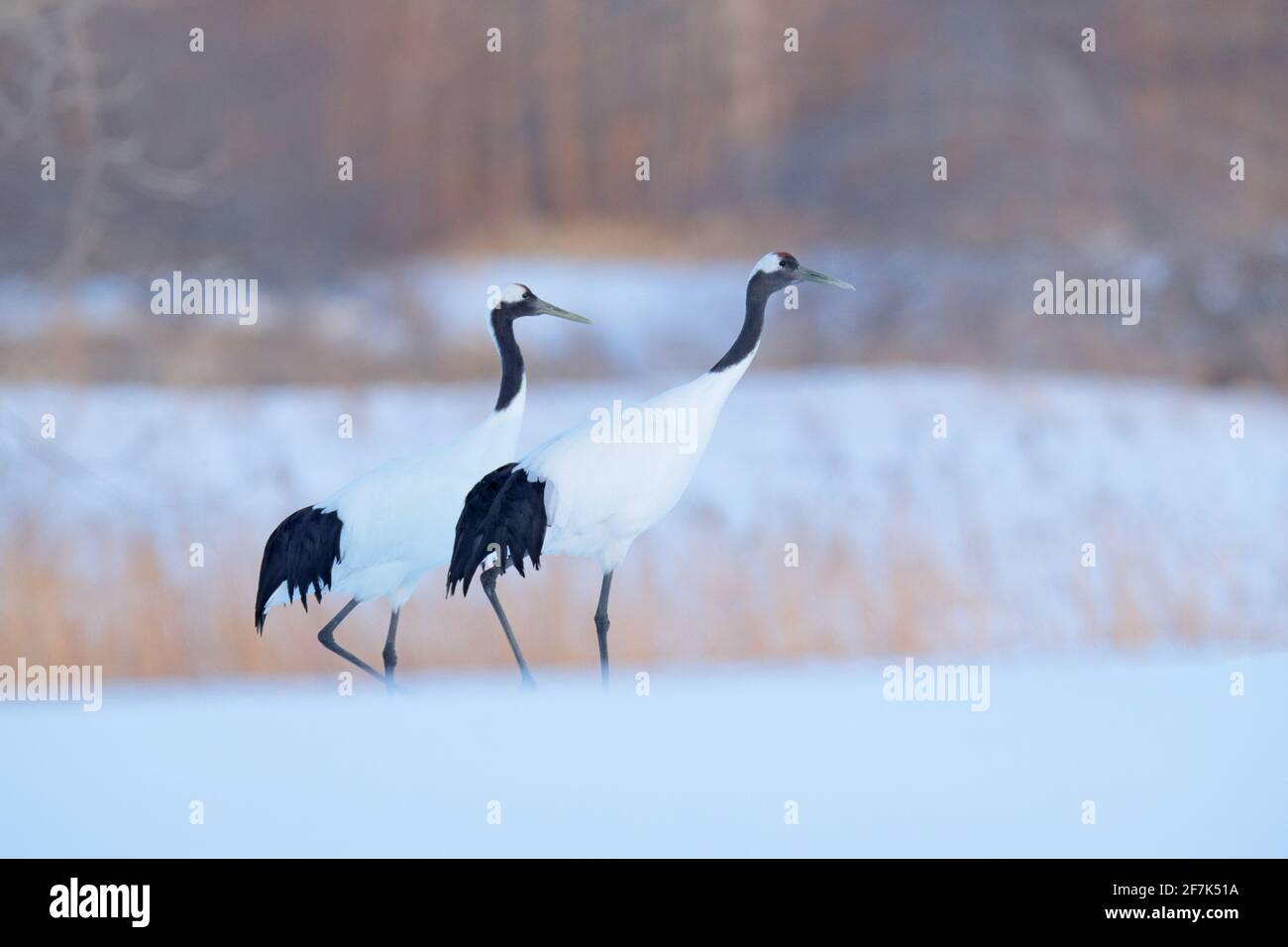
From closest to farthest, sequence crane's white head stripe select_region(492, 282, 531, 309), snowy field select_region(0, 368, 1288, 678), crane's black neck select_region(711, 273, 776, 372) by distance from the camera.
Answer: crane's black neck select_region(711, 273, 776, 372) → crane's white head stripe select_region(492, 282, 531, 309) → snowy field select_region(0, 368, 1288, 678)

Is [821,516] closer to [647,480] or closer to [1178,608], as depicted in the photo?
[1178,608]

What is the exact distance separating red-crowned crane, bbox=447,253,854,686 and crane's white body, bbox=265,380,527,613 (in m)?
0.14

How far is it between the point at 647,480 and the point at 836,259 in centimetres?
767

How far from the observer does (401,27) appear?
12281 mm

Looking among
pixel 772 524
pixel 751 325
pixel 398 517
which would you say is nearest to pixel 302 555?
pixel 398 517

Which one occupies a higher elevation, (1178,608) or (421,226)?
(421,226)

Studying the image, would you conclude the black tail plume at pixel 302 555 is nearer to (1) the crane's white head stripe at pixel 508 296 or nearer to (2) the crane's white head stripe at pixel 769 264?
(1) the crane's white head stripe at pixel 508 296

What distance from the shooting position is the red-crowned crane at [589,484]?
4.39 metres

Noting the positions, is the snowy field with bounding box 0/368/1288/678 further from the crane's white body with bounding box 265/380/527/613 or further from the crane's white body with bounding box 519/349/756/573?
the crane's white body with bounding box 519/349/756/573

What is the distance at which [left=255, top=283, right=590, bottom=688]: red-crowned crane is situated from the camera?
182 inches

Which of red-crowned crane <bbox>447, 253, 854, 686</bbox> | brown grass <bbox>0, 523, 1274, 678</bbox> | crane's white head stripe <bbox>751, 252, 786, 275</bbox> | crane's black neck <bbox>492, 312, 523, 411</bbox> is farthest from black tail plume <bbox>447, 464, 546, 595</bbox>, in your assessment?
brown grass <bbox>0, 523, 1274, 678</bbox>

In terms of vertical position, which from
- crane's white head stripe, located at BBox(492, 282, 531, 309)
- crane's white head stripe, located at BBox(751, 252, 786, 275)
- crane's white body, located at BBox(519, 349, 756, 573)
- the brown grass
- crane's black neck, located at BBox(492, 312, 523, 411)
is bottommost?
the brown grass

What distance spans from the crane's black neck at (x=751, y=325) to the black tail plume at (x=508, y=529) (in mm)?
597

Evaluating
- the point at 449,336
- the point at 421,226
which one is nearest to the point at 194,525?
the point at 449,336
